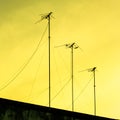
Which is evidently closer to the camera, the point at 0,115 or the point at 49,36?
the point at 0,115

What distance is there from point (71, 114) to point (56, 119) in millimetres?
2266

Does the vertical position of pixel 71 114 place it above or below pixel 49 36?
below

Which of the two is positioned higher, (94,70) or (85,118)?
(94,70)

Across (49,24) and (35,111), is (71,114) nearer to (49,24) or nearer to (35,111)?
(35,111)

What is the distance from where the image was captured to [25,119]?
140 feet

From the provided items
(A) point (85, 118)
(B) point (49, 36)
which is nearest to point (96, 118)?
(A) point (85, 118)

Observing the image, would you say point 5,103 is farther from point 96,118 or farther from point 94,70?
point 94,70

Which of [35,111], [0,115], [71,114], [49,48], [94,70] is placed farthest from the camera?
[94,70]

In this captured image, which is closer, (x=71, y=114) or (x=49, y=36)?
(x=71, y=114)

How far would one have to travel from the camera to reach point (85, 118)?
48.6 meters

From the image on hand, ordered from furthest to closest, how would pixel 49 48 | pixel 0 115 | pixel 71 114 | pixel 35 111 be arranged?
pixel 49 48 < pixel 71 114 < pixel 35 111 < pixel 0 115

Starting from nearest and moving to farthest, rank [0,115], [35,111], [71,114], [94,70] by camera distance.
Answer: [0,115]
[35,111]
[71,114]
[94,70]

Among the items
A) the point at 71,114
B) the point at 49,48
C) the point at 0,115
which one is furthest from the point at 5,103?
the point at 49,48

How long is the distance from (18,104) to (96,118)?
9533 mm
